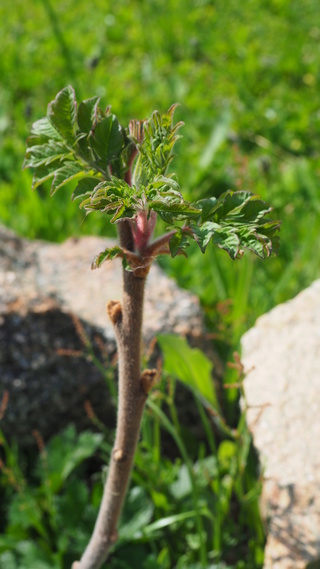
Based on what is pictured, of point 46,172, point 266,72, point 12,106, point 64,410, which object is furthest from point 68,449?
point 266,72

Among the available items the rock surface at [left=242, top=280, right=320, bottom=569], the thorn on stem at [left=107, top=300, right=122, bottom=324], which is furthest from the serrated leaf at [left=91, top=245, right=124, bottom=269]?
the rock surface at [left=242, top=280, right=320, bottom=569]

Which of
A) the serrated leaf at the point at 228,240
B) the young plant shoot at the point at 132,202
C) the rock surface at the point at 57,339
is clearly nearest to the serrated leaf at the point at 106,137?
the young plant shoot at the point at 132,202

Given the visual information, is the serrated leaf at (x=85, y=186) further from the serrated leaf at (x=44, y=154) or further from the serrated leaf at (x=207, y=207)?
the serrated leaf at (x=207, y=207)

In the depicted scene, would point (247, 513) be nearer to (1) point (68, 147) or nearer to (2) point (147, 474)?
(2) point (147, 474)

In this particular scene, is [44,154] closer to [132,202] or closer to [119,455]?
[132,202]

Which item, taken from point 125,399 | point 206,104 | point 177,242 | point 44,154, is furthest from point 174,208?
point 206,104

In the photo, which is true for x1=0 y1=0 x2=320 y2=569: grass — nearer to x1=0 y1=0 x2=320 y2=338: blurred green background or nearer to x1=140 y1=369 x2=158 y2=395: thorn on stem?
x1=0 y1=0 x2=320 y2=338: blurred green background
